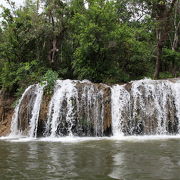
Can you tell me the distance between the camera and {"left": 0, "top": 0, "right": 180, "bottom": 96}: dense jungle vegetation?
1588 cm

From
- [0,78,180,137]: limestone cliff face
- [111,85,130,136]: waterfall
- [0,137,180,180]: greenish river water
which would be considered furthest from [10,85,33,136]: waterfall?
[0,137,180,180]: greenish river water

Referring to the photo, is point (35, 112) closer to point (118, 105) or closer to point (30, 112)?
point (30, 112)

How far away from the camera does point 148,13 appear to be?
20219 mm

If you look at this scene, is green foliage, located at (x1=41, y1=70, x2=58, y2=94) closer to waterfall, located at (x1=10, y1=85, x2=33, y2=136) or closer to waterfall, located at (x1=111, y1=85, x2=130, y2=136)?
waterfall, located at (x1=10, y1=85, x2=33, y2=136)

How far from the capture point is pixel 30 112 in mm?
13047

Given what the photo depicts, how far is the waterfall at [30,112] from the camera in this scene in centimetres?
1240

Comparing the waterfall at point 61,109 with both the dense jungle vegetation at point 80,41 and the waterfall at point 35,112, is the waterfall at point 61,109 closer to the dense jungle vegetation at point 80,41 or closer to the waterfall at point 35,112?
the waterfall at point 35,112

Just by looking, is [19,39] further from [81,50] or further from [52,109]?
[52,109]

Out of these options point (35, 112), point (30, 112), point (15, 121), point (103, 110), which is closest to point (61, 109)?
point (35, 112)

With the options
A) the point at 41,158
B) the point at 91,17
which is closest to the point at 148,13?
the point at 91,17

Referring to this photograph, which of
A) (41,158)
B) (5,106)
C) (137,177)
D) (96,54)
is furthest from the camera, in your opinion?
(96,54)

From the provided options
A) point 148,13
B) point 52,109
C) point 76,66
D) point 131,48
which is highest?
point 148,13

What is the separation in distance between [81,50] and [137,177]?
12.4m

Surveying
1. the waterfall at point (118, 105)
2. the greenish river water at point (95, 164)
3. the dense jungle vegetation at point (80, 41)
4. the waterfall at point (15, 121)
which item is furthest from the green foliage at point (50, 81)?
the greenish river water at point (95, 164)
